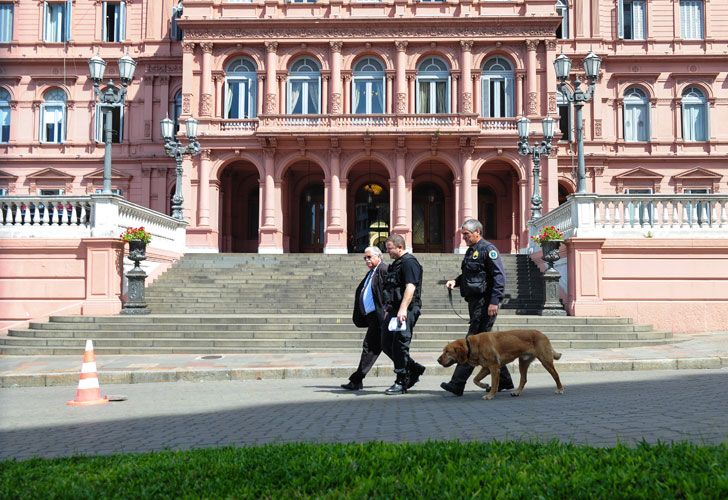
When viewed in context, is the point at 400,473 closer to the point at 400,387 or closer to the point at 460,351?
the point at 460,351

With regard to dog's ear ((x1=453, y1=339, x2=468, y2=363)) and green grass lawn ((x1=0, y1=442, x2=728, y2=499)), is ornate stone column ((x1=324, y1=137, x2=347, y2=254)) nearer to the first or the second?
dog's ear ((x1=453, y1=339, x2=468, y2=363))

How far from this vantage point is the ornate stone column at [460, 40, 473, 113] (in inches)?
1273

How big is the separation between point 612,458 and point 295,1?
3298 cm

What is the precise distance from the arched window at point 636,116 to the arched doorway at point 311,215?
54.3ft

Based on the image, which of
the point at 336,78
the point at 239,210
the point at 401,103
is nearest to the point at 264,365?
the point at 401,103

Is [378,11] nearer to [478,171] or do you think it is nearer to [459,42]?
[459,42]

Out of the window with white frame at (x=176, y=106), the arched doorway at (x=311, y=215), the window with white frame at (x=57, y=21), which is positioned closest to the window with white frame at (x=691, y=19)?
the arched doorway at (x=311, y=215)

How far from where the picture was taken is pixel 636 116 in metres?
36.1

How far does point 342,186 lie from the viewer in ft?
105

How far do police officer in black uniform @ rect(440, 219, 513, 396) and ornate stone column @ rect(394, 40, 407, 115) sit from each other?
973 inches

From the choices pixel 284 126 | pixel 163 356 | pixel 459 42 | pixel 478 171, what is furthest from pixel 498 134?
pixel 163 356

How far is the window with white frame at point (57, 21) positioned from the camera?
3712cm

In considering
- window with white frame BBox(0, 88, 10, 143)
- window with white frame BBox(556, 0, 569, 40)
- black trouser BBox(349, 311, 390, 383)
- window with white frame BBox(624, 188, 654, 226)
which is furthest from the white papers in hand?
window with white frame BBox(0, 88, 10, 143)

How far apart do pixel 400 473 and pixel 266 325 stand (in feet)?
39.0
